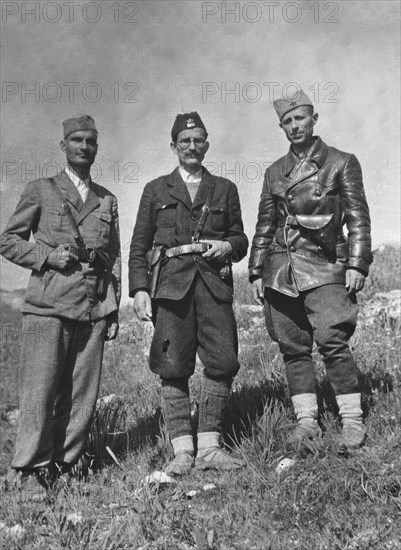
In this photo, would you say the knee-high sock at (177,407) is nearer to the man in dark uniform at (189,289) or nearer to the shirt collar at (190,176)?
the man in dark uniform at (189,289)

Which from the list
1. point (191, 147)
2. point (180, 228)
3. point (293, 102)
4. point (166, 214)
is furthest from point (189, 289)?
point (293, 102)

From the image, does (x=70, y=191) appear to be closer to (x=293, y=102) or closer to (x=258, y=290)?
(x=258, y=290)

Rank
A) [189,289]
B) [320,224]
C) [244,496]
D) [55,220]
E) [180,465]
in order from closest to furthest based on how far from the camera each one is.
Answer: [244,496]
[180,465]
[189,289]
[320,224]
[55,220]

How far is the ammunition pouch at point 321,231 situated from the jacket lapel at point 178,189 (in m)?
0.80

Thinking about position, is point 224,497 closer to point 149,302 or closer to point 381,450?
point 381,450

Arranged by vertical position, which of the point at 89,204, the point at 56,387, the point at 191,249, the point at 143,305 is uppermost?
the point at 89,204

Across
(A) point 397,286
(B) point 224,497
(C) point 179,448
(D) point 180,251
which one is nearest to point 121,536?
(B) point 224,497

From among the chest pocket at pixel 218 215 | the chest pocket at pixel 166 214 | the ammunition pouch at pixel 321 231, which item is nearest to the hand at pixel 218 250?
the chest pocket at pixel 218 215

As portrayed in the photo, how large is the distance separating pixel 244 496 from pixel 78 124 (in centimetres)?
281

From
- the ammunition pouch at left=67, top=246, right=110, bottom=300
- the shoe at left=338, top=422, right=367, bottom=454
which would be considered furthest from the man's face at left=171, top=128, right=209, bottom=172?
the shoe at left=338, top=422, right=367, bottom=454

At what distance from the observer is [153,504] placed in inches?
141

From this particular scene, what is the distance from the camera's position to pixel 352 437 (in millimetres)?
4305

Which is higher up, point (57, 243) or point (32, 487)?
point (57, 243)

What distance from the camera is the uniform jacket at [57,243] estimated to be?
4566mm
